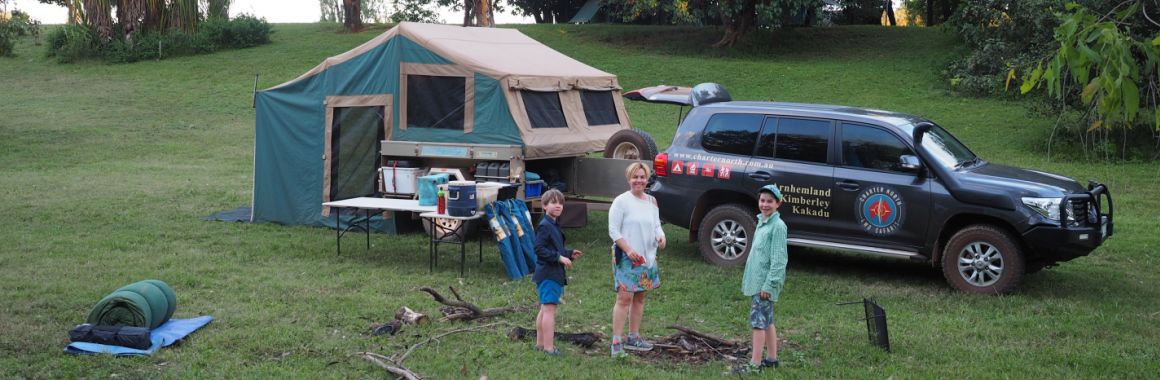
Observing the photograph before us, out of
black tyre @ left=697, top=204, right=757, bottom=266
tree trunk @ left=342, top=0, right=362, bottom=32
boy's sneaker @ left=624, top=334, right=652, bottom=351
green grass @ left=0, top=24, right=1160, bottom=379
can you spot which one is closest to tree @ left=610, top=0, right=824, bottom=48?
green grass @ left=0, top=24, right=1160, bottom=379

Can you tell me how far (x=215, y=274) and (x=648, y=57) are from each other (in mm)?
23761

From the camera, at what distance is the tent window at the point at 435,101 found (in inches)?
492

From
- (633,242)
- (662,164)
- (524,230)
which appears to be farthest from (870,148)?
(633,242)

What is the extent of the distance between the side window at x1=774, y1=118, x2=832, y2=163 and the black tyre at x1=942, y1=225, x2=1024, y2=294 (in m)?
1.48

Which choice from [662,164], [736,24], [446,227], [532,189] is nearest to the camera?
[662,164]

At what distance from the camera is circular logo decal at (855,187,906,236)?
371 inches

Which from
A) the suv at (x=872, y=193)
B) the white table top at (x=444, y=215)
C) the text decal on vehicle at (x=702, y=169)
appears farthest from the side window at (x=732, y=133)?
the white table top at (x=444, y=215)

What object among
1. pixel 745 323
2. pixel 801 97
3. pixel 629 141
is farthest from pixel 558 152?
pixel 801 97

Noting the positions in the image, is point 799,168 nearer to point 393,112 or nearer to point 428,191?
point 428,191

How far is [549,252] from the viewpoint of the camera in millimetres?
6914

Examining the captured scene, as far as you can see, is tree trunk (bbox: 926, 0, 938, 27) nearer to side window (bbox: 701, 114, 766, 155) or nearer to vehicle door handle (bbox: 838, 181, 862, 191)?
side window (bbox: 701, 114, 766, 155)

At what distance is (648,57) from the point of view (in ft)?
107

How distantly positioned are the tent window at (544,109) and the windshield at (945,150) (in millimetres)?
4782

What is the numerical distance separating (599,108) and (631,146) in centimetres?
153
